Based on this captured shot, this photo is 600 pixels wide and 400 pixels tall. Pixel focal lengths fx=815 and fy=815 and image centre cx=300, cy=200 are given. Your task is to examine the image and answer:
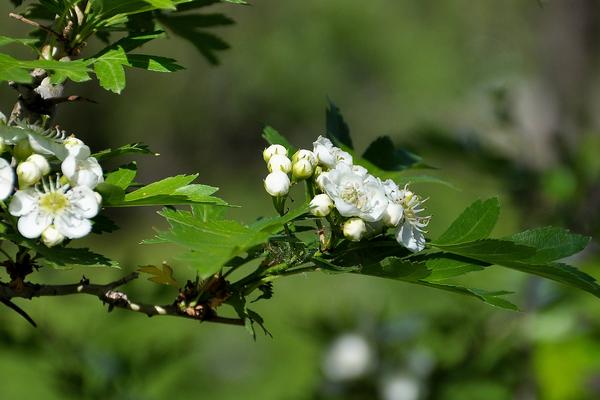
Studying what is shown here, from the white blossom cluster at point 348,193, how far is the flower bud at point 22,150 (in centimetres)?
20

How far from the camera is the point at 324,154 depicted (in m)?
0.71

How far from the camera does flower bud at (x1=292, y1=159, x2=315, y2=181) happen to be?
71 centimetres

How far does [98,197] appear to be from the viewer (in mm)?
631

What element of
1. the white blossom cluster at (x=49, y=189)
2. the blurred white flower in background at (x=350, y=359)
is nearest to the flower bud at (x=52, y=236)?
the white blossom cluster at (x=49, y=189)

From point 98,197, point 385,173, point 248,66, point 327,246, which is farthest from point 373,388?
point 248,66

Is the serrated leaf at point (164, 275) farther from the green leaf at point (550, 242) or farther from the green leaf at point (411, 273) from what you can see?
the green leaf at point (550, 242)

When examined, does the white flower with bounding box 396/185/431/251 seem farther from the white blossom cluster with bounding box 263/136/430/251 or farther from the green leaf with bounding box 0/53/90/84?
the green leaf with bounding box 0/53/90/84

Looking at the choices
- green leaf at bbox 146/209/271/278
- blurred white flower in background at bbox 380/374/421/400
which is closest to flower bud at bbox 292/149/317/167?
green leaf at bbox 146/209/271/278

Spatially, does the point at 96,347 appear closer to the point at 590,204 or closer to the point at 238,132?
the point at 590,204

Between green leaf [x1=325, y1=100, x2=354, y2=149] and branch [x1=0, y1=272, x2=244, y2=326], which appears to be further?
green leaf [x1=325, y1=100, x2=354, y2=149]

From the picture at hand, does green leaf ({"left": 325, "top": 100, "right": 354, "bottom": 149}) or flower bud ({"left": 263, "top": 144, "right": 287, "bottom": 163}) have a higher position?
flower bud ({"left": 263, "top": 144, "right": 287, "bottom": 163})

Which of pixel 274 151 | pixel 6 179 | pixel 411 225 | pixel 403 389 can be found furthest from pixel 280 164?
pixel 403 389

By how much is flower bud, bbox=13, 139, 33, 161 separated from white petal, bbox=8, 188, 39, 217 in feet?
0.12

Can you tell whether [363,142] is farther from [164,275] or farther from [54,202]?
[54,202]
